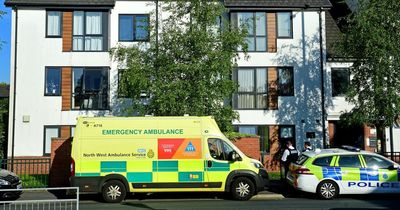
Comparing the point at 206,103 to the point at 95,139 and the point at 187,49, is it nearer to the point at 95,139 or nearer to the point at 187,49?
the point at 187,49

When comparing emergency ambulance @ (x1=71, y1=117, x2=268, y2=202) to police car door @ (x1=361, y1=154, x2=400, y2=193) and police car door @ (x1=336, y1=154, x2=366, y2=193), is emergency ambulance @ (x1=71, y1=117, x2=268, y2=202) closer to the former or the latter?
police car door @ (x1=336, y1=154, x2=366, y2=193)

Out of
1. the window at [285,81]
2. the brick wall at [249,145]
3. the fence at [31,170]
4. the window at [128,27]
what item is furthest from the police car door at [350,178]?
the window at [128,27]

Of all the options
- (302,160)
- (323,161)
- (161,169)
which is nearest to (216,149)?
(161,169)

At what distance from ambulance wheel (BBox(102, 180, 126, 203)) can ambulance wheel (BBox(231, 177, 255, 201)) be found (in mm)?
3275

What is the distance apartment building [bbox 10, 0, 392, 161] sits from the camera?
22422 mm

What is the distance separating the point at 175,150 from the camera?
44.6ft

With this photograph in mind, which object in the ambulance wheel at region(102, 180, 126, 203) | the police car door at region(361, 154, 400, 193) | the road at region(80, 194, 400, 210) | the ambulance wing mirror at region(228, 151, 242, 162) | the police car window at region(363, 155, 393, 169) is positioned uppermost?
the ambulance wing mirror at region(228, 151, 242, 162)

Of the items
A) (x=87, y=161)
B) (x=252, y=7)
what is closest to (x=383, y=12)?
(x=252, y=7)

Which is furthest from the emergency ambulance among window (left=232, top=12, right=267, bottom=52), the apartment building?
window (left=232, top=12, right=267, bottom=52)

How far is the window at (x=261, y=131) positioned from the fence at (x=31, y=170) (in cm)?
941

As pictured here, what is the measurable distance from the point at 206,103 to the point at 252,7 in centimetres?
879

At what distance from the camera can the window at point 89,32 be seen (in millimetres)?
22828

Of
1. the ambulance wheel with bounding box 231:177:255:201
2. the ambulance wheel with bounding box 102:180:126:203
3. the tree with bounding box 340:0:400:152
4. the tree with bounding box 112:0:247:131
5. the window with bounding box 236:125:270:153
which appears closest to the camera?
the ambulance wheel with bounding box 102:180:126:203

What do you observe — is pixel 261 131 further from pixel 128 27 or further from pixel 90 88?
pixel 90 88
